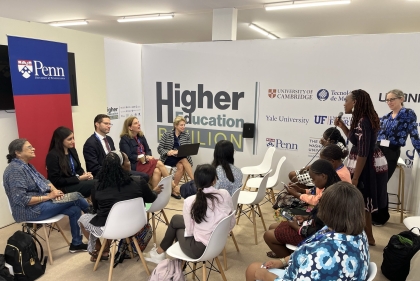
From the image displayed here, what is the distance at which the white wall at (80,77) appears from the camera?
3691 millimetres

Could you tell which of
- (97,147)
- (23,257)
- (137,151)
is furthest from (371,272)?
(137,151)

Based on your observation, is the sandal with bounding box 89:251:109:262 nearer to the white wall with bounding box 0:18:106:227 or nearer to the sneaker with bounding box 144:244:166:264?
the sneaker with bounding box 144:244:166:264

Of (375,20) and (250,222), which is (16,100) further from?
(375,20)

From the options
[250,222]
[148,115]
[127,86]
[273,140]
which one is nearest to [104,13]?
[127,86]

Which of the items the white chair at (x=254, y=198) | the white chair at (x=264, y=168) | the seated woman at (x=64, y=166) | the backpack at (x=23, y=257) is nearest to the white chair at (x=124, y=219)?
the backpack at (x=23, y=257)

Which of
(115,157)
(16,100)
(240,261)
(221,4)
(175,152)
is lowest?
(240,261)

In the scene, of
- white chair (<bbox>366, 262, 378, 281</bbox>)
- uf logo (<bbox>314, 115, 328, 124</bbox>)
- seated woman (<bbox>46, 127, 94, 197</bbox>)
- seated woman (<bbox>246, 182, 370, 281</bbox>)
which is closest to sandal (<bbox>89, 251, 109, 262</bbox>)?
seated woman (<bbox>46, 127, 94, 197</bbox>)

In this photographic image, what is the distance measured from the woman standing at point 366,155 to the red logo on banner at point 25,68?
12.7ft

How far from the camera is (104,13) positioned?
650 cm

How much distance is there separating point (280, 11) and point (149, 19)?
294 cm

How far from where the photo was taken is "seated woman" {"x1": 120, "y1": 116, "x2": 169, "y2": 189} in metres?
4.24

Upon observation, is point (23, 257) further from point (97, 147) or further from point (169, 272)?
point (97, 147)

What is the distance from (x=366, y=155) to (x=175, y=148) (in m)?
2.89

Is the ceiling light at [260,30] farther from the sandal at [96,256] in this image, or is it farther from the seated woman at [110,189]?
the sandal at [96,256]
